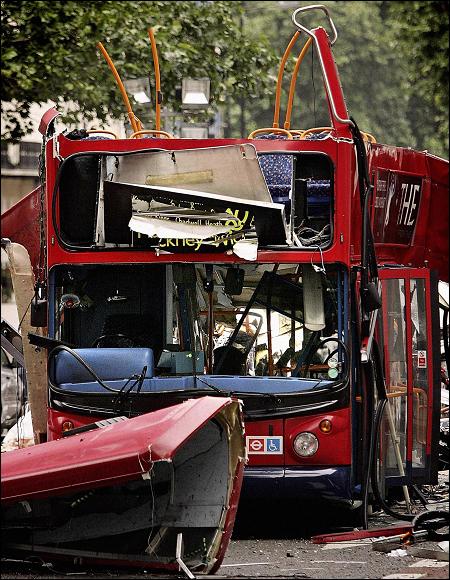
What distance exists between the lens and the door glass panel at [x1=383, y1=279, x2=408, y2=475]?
11766mm

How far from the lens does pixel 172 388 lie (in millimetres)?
10727

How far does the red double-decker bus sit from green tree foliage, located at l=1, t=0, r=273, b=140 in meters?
10.1

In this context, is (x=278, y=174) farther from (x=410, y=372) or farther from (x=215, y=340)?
(x=410, y=372)

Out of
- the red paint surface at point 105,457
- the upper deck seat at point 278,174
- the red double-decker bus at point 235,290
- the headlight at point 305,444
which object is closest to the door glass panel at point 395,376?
the red double-decker bus at point 235,290

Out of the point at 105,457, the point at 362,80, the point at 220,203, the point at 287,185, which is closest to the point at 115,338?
the point at 220,203

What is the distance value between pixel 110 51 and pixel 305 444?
16.0m

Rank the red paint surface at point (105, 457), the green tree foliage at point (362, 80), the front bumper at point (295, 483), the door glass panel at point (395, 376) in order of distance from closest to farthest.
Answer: the red paint surface at point (105, 457) < the front bumper at point (295, 483) < the door glass panel at point (395, 376) < the green tree foliage at point (362, 80)

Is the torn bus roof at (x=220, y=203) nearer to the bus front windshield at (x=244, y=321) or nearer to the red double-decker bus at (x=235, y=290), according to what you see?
the red double-decker bus at (x=235, y=290)

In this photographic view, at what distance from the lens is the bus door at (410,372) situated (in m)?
11.8

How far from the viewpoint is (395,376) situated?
39.3 ft

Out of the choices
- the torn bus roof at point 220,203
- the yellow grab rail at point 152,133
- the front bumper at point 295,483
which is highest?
the yellow grab rail at point 152,133

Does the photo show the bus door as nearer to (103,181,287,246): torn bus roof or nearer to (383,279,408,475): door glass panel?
(383,279,408,475): door glass panel

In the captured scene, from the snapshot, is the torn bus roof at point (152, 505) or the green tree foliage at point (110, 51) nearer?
the torn bus roof at point (152, 505)

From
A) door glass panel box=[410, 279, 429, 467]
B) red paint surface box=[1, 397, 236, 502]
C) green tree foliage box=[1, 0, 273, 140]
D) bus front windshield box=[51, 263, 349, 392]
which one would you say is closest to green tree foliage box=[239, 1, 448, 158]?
green tree foliage box=[1, 0, 273, 140]
